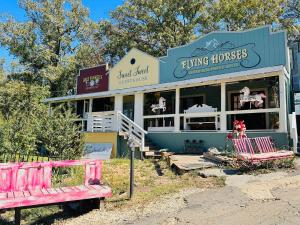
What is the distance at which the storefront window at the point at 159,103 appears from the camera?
16344 millimetres

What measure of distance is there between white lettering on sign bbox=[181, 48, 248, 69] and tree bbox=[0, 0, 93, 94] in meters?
17.1

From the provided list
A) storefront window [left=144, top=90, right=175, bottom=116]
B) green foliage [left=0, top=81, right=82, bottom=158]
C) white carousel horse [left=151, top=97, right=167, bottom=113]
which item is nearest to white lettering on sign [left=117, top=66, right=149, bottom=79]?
storefront window [left=144, top=90, right=175, bottom=116]

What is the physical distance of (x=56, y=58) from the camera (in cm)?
3083

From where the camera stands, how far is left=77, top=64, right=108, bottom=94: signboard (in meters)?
20.1

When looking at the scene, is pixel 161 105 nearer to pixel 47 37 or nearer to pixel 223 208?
pixel 223 208

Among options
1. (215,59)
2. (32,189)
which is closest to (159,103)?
(215,59)

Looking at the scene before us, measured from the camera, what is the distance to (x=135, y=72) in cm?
1822

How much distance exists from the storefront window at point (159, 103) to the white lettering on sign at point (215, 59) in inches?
72.8

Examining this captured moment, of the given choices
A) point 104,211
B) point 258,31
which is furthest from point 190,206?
point 258,31

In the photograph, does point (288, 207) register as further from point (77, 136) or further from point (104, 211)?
point (77, 136)

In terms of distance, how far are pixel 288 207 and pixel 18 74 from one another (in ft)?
94.1

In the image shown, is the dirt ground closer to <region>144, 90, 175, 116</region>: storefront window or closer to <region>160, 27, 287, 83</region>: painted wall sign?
<region>160, 27, 287, 83</region>: painted wall sign

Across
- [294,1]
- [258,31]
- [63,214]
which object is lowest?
[63,214]

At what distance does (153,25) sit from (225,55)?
15865mm
